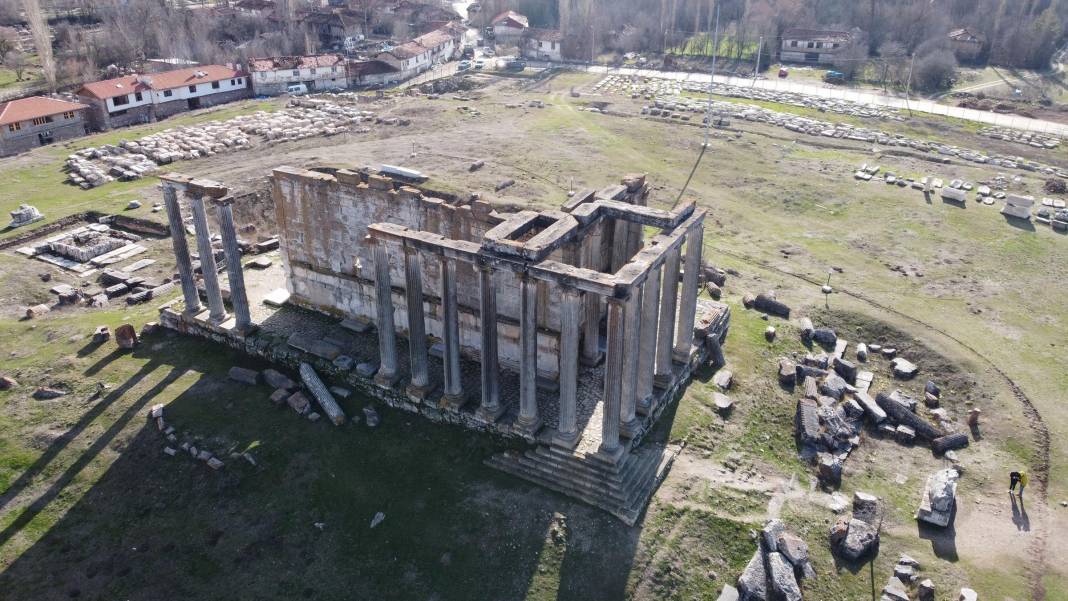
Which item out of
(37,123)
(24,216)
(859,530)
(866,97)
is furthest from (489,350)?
(866,97)

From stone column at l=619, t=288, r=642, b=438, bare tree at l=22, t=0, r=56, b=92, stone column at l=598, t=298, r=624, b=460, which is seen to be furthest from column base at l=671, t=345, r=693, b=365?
bare tree at l=22, t=0, r=56, b=92

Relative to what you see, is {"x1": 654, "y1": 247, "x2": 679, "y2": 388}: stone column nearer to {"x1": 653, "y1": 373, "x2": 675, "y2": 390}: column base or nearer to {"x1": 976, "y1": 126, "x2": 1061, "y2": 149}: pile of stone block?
{"x1": 653, "y1": 373, "x2": 675, "y2": 390}: column base

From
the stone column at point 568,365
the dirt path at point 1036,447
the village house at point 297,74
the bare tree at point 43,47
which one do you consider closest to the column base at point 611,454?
the stone column at point 568,365

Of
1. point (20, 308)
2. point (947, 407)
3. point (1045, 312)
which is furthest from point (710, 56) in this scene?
point (20, 308)

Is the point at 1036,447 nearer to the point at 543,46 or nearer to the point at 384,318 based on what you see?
the point at 384,318

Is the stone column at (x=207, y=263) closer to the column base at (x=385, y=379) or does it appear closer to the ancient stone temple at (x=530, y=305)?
the ancient stone temple at (x=530, y=305)
